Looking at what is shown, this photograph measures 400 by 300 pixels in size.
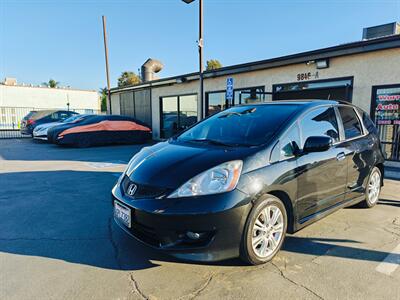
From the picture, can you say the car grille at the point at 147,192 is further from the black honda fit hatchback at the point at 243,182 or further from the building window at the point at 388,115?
the building window at the point at 388,115

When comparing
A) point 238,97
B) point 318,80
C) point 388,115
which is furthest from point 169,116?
point 388,115

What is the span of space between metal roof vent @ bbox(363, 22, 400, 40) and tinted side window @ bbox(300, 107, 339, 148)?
7571 mm

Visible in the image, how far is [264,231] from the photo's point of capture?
8.45ft

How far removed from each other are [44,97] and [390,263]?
153 ft

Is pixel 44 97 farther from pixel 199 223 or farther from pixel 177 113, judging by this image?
pixel 199 223

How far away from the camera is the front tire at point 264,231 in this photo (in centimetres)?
241

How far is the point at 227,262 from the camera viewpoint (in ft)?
8.62

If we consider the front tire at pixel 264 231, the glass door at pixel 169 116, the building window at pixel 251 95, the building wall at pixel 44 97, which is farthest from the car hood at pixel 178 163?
the building wall at pixel 44 97

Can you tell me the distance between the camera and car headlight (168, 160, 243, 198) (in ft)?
7.55

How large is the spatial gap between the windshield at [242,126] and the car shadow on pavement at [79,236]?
1.30 meters

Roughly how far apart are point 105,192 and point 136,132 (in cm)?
892

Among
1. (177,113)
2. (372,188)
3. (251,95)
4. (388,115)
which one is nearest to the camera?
(372,188)

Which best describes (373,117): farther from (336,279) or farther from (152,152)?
(152,152)

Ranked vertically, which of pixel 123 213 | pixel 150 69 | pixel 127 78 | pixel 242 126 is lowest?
pixel 123 213
